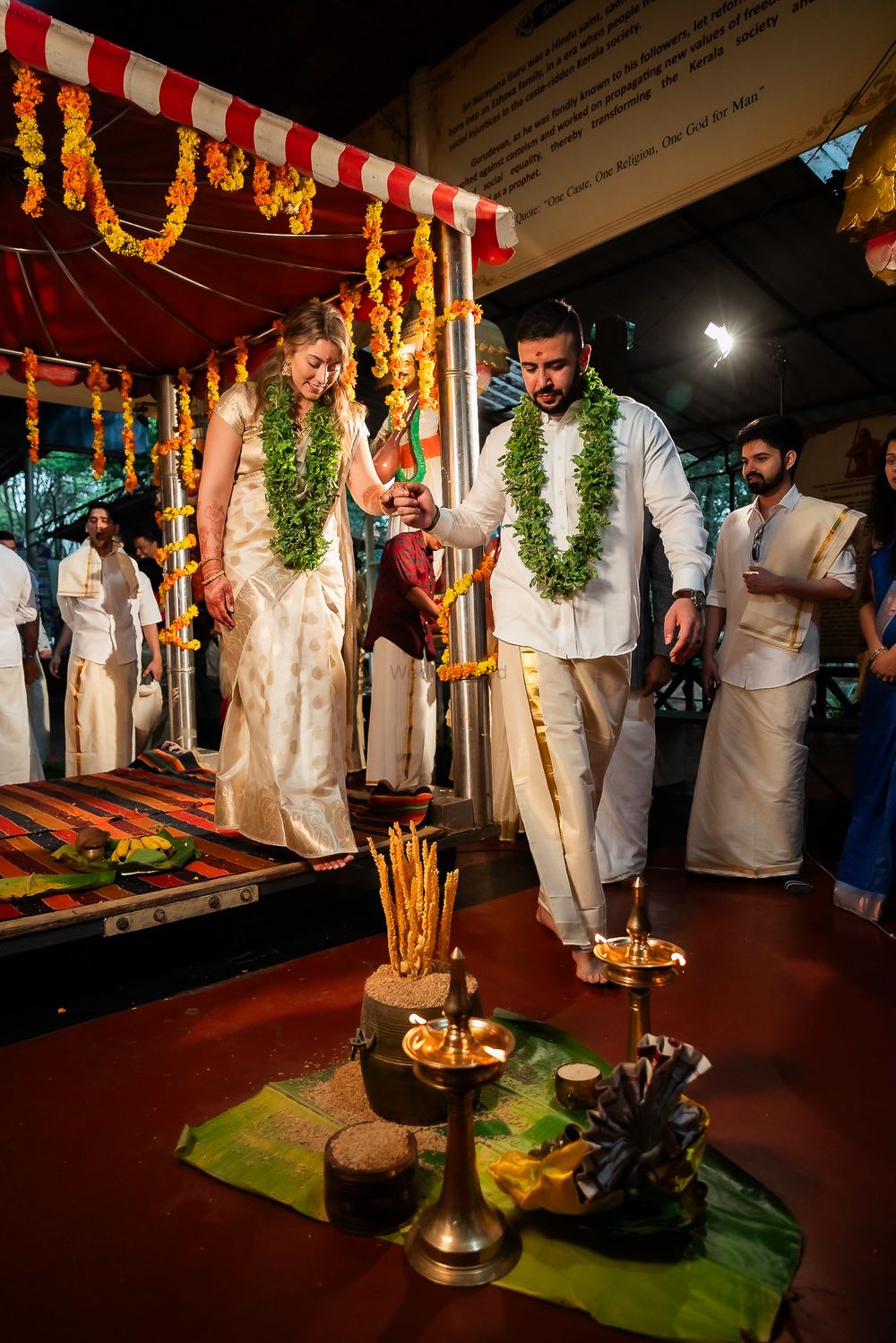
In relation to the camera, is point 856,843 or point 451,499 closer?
point 856,843

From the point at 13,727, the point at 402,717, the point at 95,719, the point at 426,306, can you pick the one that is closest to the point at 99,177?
the point at 426,306

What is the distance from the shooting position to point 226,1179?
179 cm

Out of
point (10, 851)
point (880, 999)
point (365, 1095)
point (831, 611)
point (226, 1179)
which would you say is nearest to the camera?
point (226, 1179)

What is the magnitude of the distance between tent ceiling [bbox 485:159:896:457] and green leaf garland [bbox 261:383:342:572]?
5.56 metres

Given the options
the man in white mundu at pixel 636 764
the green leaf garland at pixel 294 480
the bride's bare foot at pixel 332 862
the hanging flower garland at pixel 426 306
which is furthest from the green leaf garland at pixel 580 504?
the hanging flower garland at pixel 426 306

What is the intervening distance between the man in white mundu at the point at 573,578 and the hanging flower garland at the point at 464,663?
4.07 feet

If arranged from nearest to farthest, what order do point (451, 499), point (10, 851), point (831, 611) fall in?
1. point (10, 851)
2. point (451, 499)
3. point (831, 611)

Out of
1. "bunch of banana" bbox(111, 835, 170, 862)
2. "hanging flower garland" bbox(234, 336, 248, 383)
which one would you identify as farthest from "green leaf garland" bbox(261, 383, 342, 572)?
"hanging flower garland" bbox(234, 336, 248, 383)

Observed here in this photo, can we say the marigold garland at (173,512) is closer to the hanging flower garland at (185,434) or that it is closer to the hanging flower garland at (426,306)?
the hanging flower garland at (185,434)

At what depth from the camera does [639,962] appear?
1.86 metres

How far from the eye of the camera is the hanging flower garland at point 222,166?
355 cm

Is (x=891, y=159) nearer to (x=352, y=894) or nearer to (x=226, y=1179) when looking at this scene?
Answer: (x=352, y=894)

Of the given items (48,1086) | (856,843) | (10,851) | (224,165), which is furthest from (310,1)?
(48,1086)

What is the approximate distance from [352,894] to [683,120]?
13.6ft
